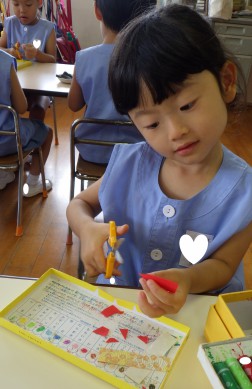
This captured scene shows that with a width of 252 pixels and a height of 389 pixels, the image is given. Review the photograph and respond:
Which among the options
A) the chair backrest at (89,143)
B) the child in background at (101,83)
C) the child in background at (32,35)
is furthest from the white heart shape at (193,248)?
the child in background at (32,35)

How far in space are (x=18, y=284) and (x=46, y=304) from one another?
0.24 feet

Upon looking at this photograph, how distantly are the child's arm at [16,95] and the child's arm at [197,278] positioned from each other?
131 centimetres

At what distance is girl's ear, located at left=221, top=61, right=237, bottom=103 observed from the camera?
2.34 ft

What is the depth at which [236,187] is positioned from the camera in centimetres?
77

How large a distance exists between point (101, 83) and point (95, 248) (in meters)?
1.07

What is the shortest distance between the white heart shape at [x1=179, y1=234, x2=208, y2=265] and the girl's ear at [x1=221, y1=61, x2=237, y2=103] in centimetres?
28

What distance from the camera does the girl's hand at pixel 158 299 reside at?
0.53m

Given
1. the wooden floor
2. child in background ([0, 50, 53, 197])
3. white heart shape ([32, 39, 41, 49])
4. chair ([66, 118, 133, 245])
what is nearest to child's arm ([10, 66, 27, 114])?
child in background ([0, 50, 53, 197])

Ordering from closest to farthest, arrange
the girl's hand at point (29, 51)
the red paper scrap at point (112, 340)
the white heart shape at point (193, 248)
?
the red paper scrap at point (112, 340)
the white heart shape at point (193, 248)
the girl's hand at point (29, 51)

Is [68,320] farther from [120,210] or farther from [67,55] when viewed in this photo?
[67,55]

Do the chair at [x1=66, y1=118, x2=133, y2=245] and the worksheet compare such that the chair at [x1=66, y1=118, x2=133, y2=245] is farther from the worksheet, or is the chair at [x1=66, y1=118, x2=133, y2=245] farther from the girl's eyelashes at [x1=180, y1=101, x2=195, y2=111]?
the worksheet

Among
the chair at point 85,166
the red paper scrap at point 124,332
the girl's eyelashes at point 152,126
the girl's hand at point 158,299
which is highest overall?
the girl's eyelashes at point 152,126

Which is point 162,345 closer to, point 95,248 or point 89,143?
point 95,248

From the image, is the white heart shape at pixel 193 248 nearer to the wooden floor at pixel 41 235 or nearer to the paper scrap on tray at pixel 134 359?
the paper scrap on tray at pixel 134 359
